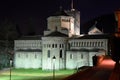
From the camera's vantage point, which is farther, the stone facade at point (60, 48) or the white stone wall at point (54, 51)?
the white stone wall at point (54, 51)

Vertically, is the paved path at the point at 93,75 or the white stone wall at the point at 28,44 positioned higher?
the white stone wall at the point at 28,44

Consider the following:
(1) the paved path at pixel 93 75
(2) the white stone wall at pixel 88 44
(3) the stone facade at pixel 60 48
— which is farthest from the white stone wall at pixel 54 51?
(1) the paved path at pixel 93 75

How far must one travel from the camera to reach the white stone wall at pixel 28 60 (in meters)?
63.2

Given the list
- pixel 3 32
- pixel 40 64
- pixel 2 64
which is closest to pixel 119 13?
pixel 40 64

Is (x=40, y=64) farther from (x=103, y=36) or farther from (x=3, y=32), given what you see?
(x=3, y=32)

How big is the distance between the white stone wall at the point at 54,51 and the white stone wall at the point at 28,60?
2.59m

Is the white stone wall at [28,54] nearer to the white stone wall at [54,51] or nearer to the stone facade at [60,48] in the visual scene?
the stone facade at [60,48]

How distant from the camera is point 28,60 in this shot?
63.6 metres

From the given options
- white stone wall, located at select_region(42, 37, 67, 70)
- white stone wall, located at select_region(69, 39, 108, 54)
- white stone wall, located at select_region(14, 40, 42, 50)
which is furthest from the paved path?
white stone wall, located at select_region(14, 40, 42, 50)

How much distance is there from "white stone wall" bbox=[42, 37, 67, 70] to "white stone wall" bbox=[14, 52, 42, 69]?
259 cm

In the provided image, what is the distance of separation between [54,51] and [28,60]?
20.8ft

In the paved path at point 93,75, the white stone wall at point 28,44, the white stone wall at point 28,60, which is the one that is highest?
the white stone wall at point 28,44

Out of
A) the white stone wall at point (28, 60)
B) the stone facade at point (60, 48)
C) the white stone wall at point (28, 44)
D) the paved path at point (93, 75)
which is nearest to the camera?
the paved path at point (93, 75)

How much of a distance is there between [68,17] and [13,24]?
31450 millimetres
